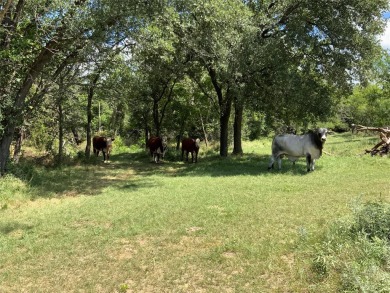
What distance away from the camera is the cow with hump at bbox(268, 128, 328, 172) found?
48.3 ft

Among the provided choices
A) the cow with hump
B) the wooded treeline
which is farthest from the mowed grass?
the wooded treeline

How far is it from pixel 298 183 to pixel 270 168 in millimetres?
3618

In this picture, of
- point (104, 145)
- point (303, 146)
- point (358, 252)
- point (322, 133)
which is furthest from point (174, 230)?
point (104, 145)

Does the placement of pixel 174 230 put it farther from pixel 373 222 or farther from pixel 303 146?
pixel 303 146

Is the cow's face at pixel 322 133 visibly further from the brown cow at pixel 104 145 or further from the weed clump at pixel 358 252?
the brown cow at pixel 104 145

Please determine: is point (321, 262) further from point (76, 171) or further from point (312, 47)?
point (312, 47)

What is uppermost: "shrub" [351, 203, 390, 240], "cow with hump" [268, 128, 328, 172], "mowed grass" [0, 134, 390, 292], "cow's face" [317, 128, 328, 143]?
"cow's face" [317, 128, 328, 143]

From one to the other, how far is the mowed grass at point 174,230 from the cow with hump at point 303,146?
0.91 meters

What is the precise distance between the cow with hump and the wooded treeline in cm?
248

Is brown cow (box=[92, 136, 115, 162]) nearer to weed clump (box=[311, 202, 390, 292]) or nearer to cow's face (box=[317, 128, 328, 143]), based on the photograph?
cow's face (box=[317, 128, 328, 143])

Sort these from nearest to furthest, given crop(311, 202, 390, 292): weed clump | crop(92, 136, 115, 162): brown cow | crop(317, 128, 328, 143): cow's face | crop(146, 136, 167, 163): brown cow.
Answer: crop(311, 202, 390, 292): weed clump, crop(317, 128, 328, 143): cow's face, crop(146, 136, 167, 163): brown cow, crop(92, 136, 115, 162): brown cow

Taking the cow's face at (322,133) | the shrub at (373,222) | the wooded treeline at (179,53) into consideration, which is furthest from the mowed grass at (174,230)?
the wooded treeline at (179,53)

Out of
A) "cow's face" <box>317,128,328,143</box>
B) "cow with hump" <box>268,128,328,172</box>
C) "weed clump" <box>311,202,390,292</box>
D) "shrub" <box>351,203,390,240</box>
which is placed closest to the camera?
"weed clump" <box>311,202,390,292</box>

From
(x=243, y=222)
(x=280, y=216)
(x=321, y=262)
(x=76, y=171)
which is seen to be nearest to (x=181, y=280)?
(x=321, y=262)
